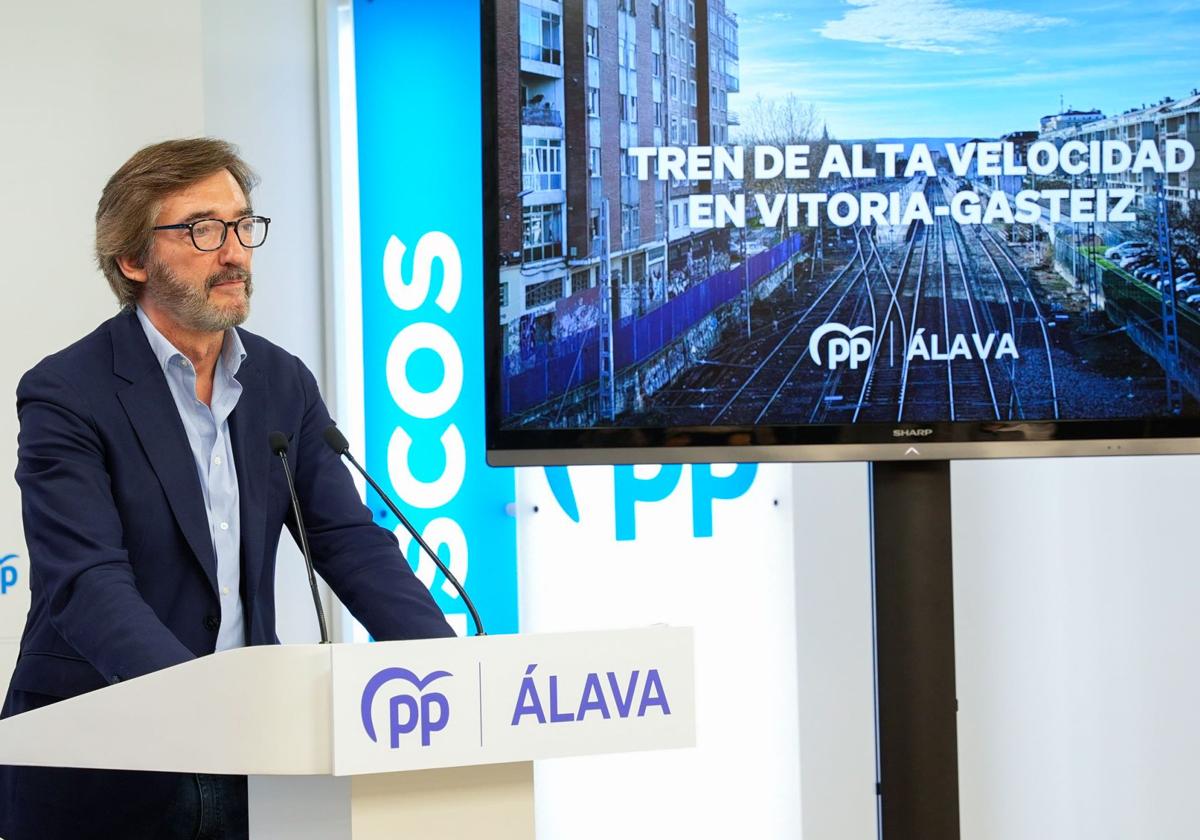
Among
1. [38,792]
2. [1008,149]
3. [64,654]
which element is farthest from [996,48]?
[38,792]

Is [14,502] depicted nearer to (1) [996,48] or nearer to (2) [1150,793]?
(1) [996,48]

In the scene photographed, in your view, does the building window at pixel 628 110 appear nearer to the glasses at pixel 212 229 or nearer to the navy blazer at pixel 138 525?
the glasses at pixel 212 229

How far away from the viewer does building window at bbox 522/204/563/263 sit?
229cm

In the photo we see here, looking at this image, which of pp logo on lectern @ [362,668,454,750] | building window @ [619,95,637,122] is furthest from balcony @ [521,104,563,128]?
pp logo on lectern @ [362,668,454,750]

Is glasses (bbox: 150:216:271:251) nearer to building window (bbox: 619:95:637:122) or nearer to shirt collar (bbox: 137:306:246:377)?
shirt collar (bbox: 137:306:246:377)

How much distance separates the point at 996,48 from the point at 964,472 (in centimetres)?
141

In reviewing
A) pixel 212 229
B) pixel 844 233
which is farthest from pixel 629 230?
pixel 212 229

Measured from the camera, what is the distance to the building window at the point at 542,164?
230cm

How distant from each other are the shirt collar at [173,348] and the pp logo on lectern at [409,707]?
0.99 meters

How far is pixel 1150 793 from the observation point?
10.9 feet

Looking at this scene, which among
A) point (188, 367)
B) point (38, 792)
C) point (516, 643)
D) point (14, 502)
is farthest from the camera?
point (14, 502)

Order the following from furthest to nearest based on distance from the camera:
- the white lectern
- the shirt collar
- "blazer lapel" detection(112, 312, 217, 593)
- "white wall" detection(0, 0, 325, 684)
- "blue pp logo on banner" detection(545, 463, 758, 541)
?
"blue pp logo on banner" detection(545, 463, 758, 541) → "white wall" detection(0, 0, 325, 684) → the shirt collar → "blazer lapel" detection(112, 312, 217, 593) → the white lectern

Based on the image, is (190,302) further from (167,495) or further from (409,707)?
(409,707)

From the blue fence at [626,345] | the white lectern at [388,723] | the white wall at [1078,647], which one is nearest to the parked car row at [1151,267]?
the blue fence at [626,345]
